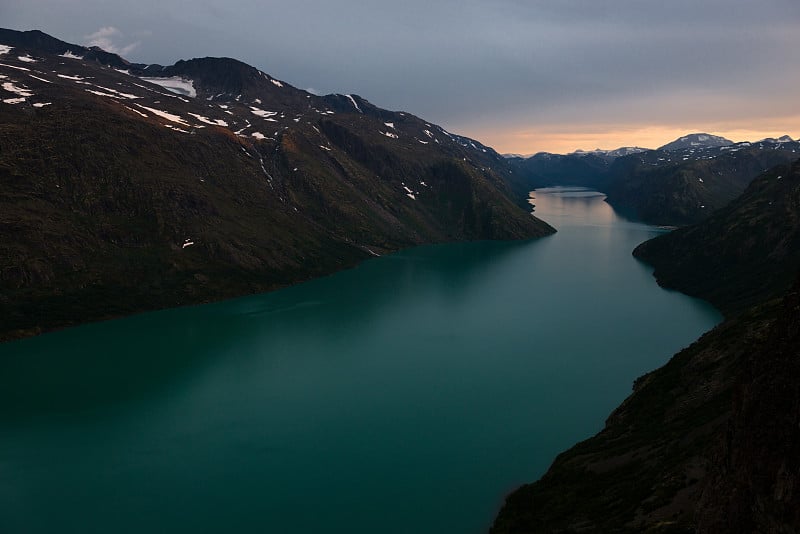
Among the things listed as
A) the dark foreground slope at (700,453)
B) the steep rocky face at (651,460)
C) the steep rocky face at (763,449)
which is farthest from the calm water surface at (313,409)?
the steep rocky face at (763,449)

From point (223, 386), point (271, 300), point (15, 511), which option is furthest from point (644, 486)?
point (271, 300)

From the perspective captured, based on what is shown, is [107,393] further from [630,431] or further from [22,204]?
[22,204]

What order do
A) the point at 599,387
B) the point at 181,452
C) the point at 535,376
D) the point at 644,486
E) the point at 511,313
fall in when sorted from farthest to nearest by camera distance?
1. the point at 511,313
2. the point at 535,376
3. the point at 599,387
4. the point at 181,452
5. the point at 644,486

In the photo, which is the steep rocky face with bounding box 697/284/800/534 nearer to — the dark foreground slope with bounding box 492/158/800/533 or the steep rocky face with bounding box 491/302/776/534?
the dark foreground slope with bounding box 492/158/800/533

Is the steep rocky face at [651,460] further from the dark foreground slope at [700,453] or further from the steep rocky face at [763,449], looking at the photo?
the steep rocky face at [763,449]

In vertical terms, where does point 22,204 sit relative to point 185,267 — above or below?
above

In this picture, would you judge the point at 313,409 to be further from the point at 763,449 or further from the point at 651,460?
the point at 763,449

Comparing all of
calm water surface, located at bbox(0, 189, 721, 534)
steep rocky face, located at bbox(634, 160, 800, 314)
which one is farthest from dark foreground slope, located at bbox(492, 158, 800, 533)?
steep rocky face, located at bbox(634, 160, 800, 314)

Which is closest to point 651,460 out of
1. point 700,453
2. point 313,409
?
point 700,453
